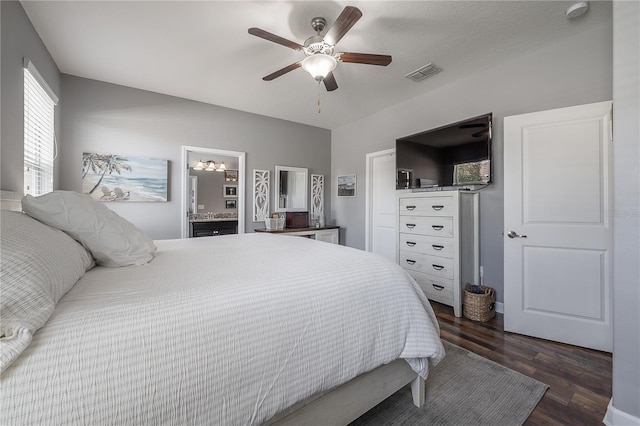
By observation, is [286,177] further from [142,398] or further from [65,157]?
[142,398]

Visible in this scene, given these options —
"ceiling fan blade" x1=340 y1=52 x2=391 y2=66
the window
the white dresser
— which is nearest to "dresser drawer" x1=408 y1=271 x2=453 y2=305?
the white dresser

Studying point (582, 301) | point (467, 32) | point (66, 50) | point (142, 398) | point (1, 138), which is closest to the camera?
point (142, 398)

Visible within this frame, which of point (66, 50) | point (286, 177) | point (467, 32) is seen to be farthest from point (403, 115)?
point (66, 50)

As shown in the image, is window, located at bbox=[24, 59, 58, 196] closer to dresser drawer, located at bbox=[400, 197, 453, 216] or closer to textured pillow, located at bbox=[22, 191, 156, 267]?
textured pillow, located at bbox=[22, 191, 156, 267]

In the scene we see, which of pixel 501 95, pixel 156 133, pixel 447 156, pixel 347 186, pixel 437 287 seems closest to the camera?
pixel 501 95

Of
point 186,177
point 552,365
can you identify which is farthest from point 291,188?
point 552,365

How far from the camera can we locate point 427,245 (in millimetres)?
2863

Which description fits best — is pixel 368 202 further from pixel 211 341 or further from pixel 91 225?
pixel 211 341

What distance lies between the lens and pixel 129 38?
225 centimetres

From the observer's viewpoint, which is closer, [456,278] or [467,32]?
[467,32]

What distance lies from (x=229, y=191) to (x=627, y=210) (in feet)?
15.4

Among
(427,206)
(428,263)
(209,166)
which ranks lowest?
(428,263)

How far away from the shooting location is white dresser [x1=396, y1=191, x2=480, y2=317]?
8.48ft

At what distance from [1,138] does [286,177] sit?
313cm
